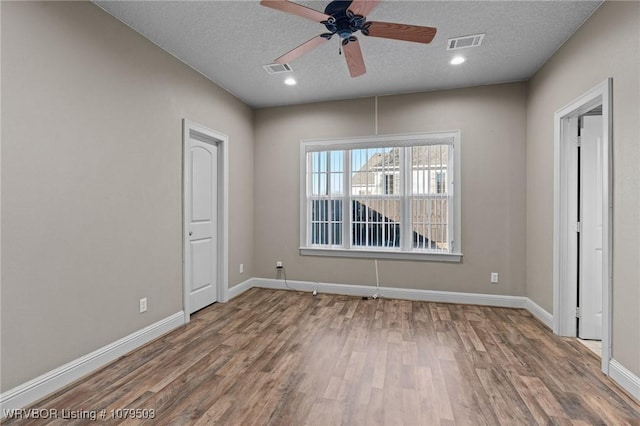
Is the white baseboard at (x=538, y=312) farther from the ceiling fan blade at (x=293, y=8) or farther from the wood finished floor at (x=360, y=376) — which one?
the ceiling fan blade at (x=293, y=8)

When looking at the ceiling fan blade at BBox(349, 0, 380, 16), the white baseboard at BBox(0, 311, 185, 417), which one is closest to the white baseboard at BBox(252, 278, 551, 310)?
the white baseboard at BBox(0, 311, 185, 417)

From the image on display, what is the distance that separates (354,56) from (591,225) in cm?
266

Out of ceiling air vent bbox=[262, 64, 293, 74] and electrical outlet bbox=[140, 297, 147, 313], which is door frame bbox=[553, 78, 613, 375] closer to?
ceiling air vent bbox=[262, 64, 293, 74]

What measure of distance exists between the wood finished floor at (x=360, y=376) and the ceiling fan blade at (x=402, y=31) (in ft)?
8.04

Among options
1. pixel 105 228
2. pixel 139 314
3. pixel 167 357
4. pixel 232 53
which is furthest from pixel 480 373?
pixel 232 53

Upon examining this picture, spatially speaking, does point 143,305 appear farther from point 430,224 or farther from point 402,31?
point 430,224

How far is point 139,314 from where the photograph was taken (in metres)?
2.79

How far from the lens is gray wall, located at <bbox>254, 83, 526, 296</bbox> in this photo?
12.6 feet

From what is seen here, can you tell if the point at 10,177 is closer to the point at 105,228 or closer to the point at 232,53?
the point at 105,228

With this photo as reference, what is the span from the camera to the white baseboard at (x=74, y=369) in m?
1.87

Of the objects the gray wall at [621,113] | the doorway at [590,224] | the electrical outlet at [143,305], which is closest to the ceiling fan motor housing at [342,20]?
the gray wall at [621,113]

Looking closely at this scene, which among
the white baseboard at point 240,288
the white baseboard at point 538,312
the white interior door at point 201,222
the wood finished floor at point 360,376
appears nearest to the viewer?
the wood finished floor at point 360,376

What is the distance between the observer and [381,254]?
429 centimetres

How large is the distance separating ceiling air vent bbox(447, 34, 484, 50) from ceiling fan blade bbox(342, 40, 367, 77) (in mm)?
965
